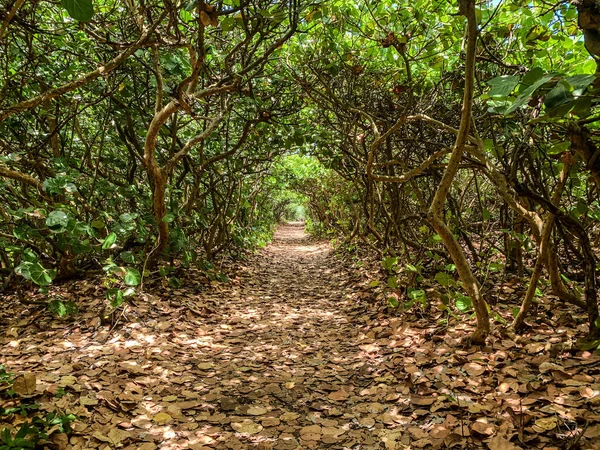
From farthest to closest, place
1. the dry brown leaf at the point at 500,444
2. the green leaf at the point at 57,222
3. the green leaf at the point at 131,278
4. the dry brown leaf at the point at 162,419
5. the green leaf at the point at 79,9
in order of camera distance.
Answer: the green leaf at the point at 131,278 → the green leaf at the point at 57,222 → the dry brown leaf at the point at 162,419 → the dry brown leaf at the point at 500,444 → the green leaf at the point at 79,9

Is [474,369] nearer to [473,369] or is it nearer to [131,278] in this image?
[473,369]

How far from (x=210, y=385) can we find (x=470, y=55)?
297 cm

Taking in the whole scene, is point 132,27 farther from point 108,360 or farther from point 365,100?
point 108,360

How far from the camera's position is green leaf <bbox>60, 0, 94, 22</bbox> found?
119cm

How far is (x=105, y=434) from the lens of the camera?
90.7 inches

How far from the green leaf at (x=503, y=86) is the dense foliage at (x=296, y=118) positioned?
91cm

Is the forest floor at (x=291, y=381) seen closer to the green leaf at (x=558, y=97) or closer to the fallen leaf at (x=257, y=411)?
the fallen leaf at (x=257, y=411)

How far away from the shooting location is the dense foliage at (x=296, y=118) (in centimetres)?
302

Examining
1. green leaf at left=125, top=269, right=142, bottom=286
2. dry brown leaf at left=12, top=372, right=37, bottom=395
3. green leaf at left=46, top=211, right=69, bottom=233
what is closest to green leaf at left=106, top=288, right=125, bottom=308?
green leaf at left=125, top=269, right=142, bottom=286

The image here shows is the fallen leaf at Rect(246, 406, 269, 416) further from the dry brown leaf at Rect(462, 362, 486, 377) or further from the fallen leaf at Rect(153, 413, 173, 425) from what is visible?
the dry brown leaf at Rect(462, 362, 486, 377)

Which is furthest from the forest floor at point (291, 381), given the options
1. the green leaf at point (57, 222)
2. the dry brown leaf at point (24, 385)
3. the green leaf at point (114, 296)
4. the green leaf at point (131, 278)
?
the green leaf at point (57, 222)

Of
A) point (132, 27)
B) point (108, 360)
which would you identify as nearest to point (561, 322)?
point (108, 360)

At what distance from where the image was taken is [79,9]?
3.97ft

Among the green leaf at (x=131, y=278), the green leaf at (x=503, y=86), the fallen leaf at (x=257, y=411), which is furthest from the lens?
the green leaf at (x=131, y=278)
